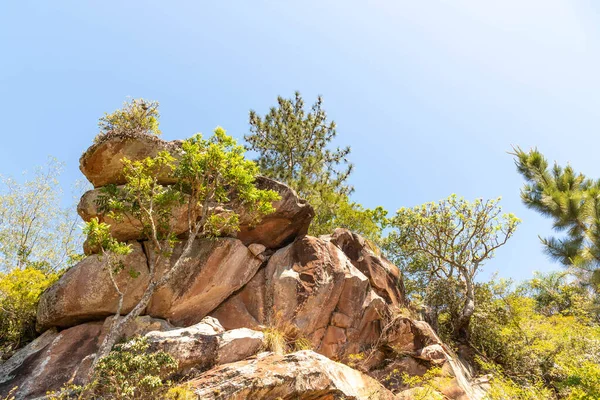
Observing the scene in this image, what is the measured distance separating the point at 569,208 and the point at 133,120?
18.0 m

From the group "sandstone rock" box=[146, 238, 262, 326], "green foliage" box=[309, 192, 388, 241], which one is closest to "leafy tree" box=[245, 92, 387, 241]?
"green foliage" box=[309, 192, 388, 241]

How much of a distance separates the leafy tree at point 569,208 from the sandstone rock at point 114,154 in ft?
51.1

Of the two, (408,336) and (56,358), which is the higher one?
(408,336)

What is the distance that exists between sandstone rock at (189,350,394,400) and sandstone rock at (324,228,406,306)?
19.6ft

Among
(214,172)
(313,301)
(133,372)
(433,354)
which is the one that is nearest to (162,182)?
(214,172)

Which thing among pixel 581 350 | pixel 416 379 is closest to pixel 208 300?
pixel 416 379

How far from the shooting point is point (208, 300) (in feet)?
40.7

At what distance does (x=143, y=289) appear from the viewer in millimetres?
11875

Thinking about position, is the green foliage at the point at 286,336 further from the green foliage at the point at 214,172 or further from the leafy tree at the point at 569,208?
the leafy tree at the point at 569,208

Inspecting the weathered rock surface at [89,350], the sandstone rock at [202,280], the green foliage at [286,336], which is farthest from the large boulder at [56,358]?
the green foliage at [286,336]

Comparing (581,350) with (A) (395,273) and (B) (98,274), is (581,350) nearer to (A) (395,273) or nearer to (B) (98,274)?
(A) (395,273)

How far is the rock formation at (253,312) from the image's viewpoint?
8.91m

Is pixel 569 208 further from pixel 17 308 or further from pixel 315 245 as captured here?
pixel 17 308

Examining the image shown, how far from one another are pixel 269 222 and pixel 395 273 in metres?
6.42
